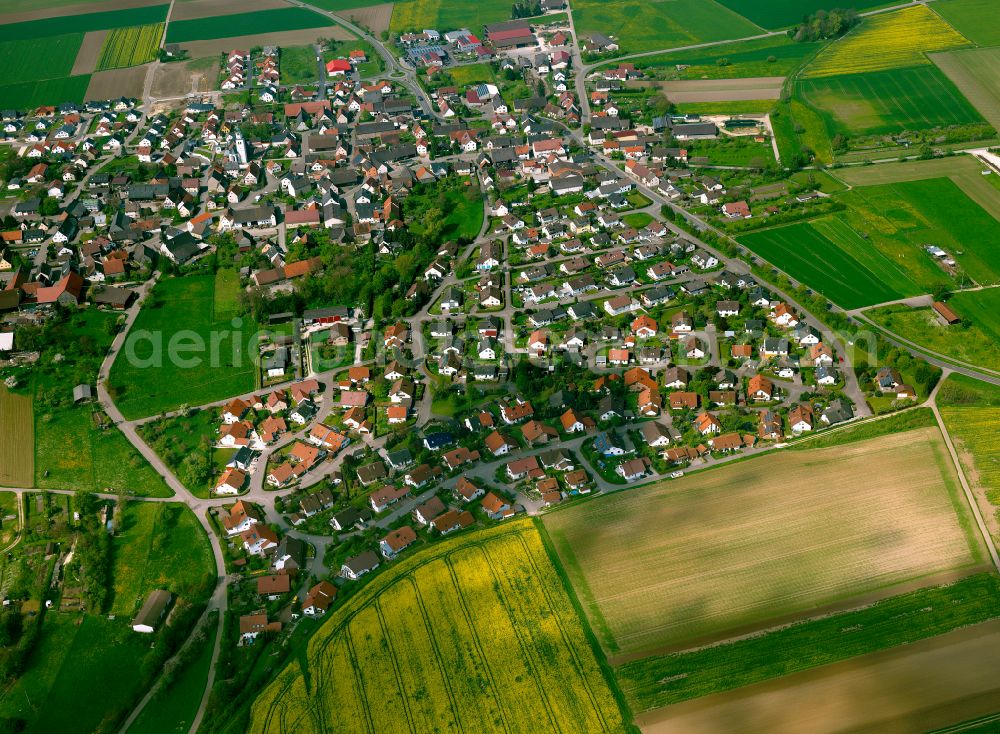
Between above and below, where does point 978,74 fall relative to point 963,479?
above

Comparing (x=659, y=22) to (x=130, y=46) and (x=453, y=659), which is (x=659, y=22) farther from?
(x=453, y=659)

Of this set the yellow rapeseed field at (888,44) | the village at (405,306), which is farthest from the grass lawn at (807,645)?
the yellow rapeseed field at (888,44)

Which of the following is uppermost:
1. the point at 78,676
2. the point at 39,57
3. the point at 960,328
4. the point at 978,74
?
the point at 978,74

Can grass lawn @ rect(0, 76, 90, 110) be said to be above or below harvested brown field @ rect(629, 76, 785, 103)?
below

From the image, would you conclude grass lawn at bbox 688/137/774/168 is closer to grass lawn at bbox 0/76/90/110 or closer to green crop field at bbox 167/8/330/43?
green crop field at bbox 167/8/330/43

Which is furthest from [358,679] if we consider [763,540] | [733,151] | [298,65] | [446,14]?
[446,14]

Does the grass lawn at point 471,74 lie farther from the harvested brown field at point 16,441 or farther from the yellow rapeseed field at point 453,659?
the yellow rapeseed field at point 453,659

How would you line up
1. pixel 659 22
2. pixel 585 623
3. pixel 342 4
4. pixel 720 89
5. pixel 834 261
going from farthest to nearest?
1. pixel 342 4
2. pixel 659 22
3. pixel 720 89
4. pixel 834 261
5. pixel 585 623

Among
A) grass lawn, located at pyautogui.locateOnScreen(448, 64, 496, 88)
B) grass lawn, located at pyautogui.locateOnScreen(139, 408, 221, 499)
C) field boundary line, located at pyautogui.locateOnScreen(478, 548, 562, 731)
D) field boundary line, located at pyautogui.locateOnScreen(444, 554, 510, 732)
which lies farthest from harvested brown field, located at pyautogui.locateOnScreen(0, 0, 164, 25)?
field boundary line, located at pyautogui.locateOnScreen(478, 548, 562, 731)
